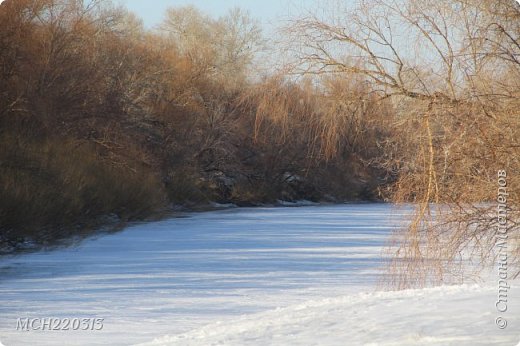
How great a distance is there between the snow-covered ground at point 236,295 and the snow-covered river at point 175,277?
2 centimetres

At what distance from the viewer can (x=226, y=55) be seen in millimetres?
33625

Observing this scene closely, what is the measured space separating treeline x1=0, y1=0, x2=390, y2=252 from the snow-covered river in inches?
53.9

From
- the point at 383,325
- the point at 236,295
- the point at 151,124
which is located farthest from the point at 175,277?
the point at 151,124

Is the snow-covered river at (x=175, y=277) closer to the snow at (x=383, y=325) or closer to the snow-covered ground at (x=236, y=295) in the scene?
the snow-covered ground at (x=236, y=295)

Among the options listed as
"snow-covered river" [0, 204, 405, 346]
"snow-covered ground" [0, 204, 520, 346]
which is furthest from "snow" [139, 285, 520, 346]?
"snow-covered river" [0, 204, 405, 346]

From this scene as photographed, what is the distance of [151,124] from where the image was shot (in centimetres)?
3316

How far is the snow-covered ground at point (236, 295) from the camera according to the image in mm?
6363

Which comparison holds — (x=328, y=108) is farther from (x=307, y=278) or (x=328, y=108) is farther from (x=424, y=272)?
(x=307, y=278)

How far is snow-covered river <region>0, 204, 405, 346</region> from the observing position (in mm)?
9312

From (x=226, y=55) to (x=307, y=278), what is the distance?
71.6ft

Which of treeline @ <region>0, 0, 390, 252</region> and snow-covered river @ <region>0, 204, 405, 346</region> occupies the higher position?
treeline @ <region>0, 0, 390, 252</region>

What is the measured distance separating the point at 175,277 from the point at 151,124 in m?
20.8

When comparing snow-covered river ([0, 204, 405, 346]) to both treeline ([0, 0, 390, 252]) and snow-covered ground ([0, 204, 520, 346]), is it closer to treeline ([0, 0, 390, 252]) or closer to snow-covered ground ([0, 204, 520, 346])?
snow-covered ground ([0, 204, 520, 346])

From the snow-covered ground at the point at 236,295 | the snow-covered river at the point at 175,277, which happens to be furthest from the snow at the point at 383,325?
the snow-covered river at the point at 175,277
